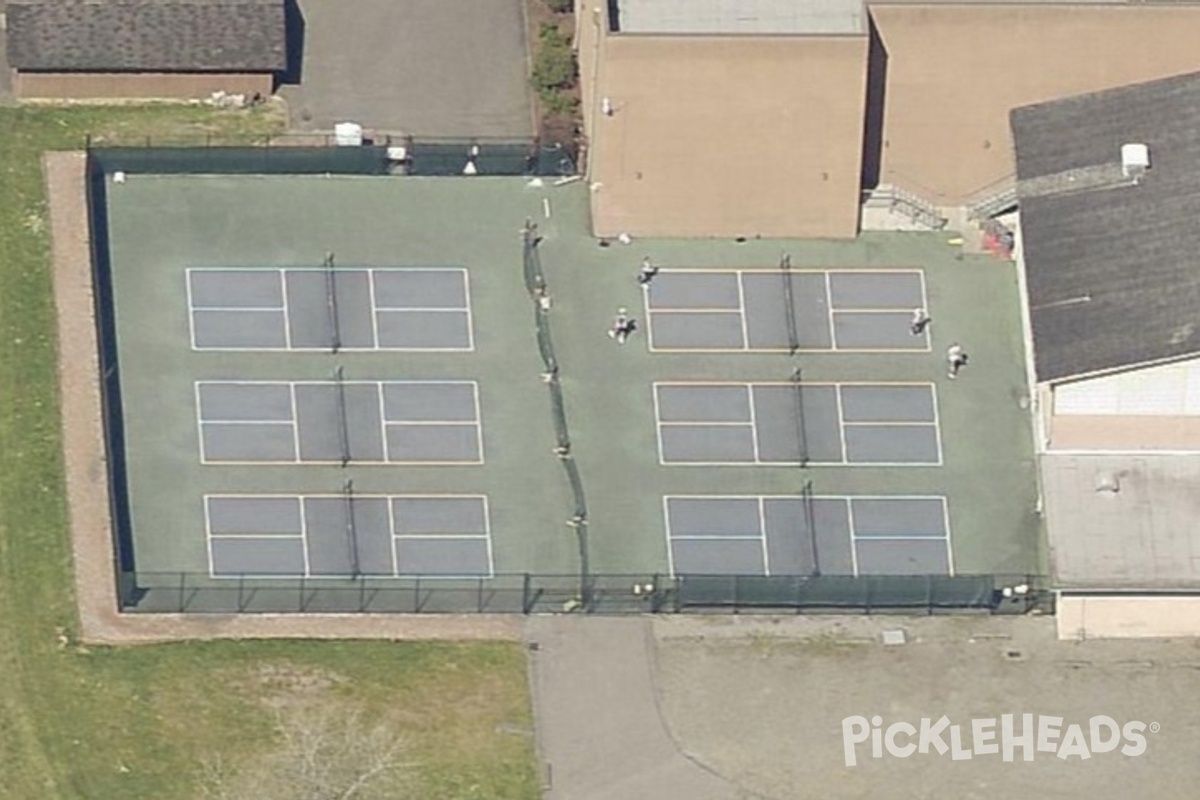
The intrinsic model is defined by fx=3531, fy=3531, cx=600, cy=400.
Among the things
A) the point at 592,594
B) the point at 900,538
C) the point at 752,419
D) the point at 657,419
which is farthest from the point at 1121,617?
the point at 592,594

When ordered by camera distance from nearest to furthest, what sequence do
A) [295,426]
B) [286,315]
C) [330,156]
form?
[295,426], [286,315], [330,156]

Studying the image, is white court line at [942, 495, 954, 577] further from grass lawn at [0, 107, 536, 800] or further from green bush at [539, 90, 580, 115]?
green bush at [539, 90, 580, 115]

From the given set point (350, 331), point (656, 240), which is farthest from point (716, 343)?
point (350, 331)

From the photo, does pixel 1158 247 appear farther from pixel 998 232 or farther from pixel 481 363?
pixel 481 363

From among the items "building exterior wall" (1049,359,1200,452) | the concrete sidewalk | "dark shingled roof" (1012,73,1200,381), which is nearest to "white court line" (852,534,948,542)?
"building exterior wall" (1049,359,1200,452)

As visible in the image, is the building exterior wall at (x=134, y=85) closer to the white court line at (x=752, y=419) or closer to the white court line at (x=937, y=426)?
the white court line at (x=752, y=419)

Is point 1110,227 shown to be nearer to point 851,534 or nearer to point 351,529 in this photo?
point 851,534
